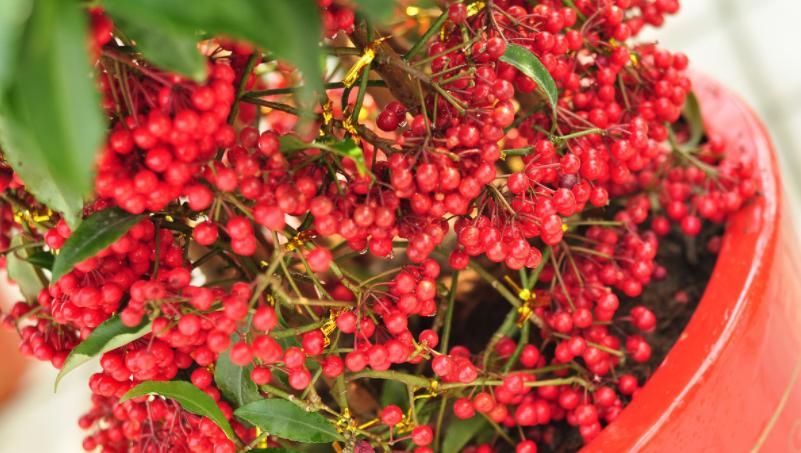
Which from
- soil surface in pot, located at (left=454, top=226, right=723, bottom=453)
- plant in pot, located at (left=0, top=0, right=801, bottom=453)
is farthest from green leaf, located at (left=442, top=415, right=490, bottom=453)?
soil surface in pot, located at (left=454, top=226, right=723, bottom=453)

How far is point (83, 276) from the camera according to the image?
0.49m

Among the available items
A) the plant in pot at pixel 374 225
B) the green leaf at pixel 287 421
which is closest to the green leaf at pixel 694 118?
the plant in pot at pixel 374 225

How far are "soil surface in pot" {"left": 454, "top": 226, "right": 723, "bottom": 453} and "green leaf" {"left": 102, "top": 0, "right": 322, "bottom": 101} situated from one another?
465 millimetres

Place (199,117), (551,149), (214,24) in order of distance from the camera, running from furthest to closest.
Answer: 1. (551,149)
2. (199,117)
3. (214,24)

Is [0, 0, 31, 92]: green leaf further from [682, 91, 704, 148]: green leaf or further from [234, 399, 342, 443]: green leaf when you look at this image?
[682, 91, 704, 148]: green leaf

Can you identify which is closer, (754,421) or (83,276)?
(83,276)

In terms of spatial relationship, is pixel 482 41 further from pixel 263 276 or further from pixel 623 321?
pixel 623 321

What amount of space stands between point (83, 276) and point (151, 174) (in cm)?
11

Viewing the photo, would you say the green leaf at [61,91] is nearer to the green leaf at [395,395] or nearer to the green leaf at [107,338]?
the green leaf at [107,338]

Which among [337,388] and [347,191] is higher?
[347,191]

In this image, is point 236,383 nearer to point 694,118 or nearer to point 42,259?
point 42,259

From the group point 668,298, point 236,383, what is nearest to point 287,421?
point 236,383

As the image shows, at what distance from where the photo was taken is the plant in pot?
41 cm

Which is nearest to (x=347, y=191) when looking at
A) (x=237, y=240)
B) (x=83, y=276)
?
(x=237, y=240)
